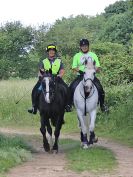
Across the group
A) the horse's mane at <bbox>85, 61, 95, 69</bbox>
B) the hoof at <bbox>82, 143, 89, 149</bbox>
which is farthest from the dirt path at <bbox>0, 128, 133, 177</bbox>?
the horse's mane at <bbox>85, 61, 95, 69</bbox>

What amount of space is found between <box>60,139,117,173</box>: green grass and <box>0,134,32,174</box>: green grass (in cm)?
103

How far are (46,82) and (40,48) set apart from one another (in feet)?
97.7

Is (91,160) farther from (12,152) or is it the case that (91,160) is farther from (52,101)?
(52,101)

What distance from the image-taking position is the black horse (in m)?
11.1

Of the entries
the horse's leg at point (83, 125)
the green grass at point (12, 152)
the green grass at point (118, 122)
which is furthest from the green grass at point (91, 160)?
the green grass at point (118, 122)

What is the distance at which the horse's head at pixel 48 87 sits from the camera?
1103 centimetres

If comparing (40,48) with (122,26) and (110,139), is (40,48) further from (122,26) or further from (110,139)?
(110,139)

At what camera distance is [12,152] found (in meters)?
9.89

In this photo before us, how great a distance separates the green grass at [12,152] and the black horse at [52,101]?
90 cm

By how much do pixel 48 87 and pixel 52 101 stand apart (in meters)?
0.49

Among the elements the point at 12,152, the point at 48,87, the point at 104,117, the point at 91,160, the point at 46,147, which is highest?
the point at 48,87

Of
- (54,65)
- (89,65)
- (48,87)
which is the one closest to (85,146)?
(48,87)

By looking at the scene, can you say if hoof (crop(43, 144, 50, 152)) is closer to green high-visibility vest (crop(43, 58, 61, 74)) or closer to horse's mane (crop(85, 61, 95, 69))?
green high-visibility vest (crop(43, 58, 61, 74))

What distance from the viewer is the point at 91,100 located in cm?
1178
